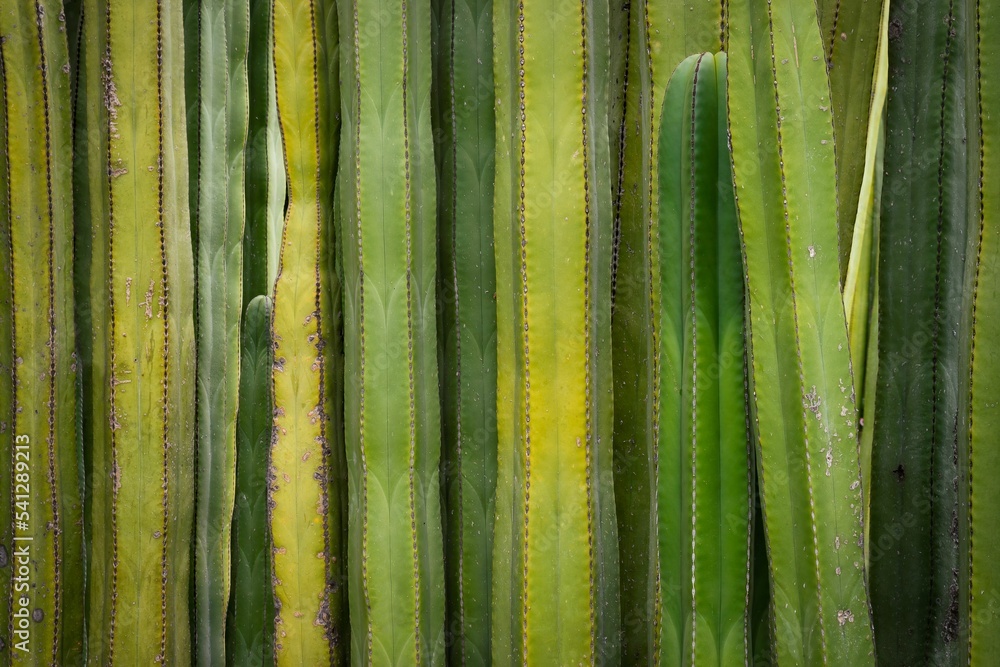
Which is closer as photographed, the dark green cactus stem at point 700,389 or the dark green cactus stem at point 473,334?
the dark green cactus stem at point 700,389

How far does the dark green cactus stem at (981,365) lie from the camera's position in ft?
3.56

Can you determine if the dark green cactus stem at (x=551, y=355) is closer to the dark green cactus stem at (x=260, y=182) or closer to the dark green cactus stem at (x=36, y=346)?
the dark green cactus stem at (x=260, y=182)

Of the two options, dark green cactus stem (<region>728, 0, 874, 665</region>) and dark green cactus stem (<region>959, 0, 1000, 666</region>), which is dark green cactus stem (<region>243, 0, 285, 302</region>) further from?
dark green cactus stem (<region>959, 0, 1000, 666</region>)

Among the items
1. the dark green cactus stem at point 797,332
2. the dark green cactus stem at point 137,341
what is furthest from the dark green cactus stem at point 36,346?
the dark green cactus stem at point 797,332

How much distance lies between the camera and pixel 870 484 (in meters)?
1.20

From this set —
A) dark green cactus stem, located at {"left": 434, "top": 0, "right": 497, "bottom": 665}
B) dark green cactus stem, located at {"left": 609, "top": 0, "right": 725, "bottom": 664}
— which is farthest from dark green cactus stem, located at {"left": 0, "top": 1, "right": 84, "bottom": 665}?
dark green cactus stem, located at {"left": 609, "top": 0, "right": 725, "bottom": 664}

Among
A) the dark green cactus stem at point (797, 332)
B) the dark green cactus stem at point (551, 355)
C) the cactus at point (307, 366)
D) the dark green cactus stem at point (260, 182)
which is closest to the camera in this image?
the dark green cactus stem at point (797, 332)

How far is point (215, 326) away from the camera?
1.36 metres

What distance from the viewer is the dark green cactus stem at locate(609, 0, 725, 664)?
1210mm

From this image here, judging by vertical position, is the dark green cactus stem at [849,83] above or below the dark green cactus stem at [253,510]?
above

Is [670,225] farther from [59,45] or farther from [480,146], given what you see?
[59,45]

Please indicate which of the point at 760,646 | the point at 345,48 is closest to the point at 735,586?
the point at 760,646

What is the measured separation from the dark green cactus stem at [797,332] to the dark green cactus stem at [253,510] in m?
0.83

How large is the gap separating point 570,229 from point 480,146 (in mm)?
217
